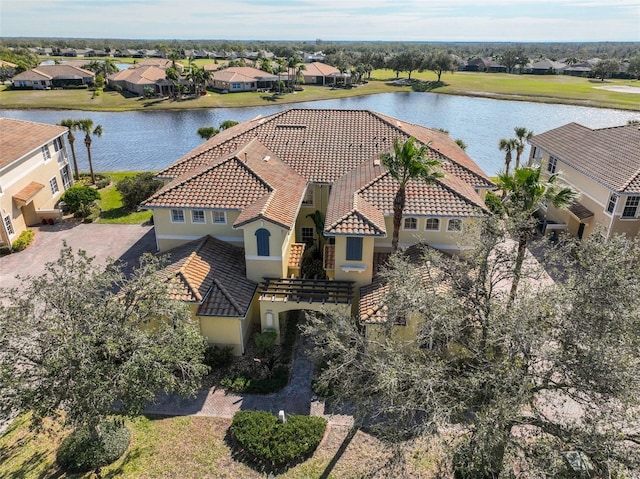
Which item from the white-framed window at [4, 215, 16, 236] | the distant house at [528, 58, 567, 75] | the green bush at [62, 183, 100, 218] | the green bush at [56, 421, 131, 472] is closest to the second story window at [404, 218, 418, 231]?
the green bush at [56, 421, 131, 472]

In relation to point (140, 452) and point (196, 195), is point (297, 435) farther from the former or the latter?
point (196, 195)

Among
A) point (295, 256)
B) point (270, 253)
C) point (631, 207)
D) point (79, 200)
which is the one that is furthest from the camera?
point (79, 200)

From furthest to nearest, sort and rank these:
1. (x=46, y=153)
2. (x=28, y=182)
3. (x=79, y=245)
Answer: (x=46, y=153)
(x=28, y=182)
(x=79, y=245)

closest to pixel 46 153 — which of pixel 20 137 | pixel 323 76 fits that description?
pixel 20 137

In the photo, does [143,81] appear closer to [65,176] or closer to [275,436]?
[65,176]

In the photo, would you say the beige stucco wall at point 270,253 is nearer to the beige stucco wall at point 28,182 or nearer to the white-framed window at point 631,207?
the beige stucco wall at point 28,182

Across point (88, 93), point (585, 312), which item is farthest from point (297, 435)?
point (88, 93)
